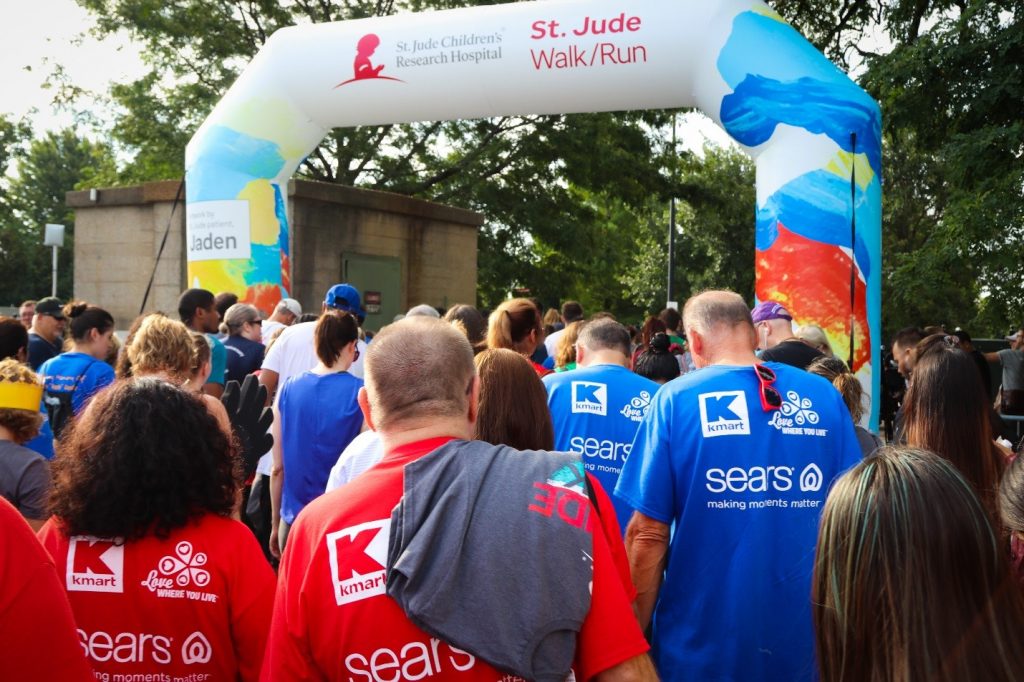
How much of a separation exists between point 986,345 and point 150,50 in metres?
15.2

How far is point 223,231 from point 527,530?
9.40 m

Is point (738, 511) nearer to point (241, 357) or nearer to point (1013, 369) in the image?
point (241, 357)

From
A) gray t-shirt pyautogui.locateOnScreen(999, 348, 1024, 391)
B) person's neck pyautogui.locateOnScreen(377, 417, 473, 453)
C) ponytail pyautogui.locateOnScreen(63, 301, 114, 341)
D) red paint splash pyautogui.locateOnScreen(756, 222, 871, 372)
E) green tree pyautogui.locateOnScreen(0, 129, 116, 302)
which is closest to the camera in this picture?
person's neck pyautogui.locateOnScreen(377, 417, 473, 453)

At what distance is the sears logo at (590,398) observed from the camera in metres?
3.96

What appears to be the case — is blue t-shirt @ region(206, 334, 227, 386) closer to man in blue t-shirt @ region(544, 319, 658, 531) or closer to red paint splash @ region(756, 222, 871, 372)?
man in blue t-shirt @ region(544, 319, 658, 531)

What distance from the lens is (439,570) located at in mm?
1662

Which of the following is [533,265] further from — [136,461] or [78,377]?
[136,461]

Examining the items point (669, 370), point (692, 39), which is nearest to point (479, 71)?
point (692, 39)

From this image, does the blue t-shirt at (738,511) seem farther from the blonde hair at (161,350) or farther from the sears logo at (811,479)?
the blonde hair at (161,350)

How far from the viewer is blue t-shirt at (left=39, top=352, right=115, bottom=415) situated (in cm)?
491

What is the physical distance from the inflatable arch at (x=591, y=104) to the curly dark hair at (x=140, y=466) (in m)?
6.55

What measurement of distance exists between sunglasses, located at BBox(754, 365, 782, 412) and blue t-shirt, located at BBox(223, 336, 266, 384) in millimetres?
4478

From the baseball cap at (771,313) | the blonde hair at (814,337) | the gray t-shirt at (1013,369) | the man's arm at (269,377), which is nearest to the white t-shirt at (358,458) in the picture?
the man's arm at (269,377)

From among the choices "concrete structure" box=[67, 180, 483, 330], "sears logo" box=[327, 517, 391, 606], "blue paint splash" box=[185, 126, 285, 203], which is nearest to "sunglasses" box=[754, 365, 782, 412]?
"sears logo" box=[327, 517, 391, 606]
